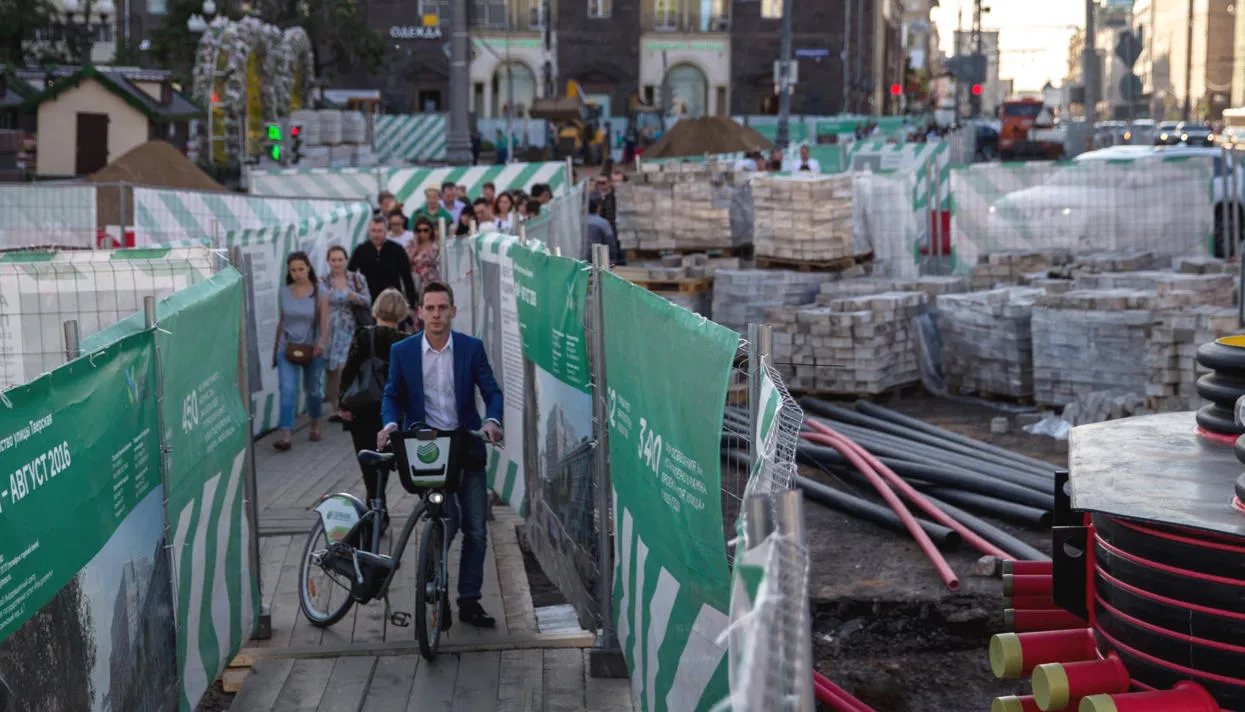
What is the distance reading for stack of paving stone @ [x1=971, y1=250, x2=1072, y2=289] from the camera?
1922cm

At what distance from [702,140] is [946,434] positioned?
2943cm

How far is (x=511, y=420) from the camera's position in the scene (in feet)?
33.4

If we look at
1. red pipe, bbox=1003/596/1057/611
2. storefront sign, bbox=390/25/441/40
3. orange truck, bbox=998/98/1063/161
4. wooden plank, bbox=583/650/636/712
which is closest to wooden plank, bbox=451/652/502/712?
wooden plank, bbox=583/650/636/712

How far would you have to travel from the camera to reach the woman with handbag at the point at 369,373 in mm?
10383

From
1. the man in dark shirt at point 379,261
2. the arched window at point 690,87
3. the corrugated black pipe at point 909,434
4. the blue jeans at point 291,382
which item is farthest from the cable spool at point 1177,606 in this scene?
the arched window at point 690,87

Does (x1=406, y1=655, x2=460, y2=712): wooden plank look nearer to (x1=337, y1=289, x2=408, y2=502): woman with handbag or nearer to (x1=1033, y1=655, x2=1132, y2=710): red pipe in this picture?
(x1=337, y1=289, x2=408, y2=502): woman with handbag

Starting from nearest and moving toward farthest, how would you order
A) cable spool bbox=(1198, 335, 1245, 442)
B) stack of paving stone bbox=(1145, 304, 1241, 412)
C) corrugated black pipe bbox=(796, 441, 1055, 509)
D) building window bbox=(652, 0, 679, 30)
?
cable spool bbox=(1198, 335, 1245, 442) → corrugated black pipe bbox=(796, 441, 1055, 509) → stack of paving stone bbox=(1145, 304, 1241, 412) → building window bbox=(652, 0, 679, 30)

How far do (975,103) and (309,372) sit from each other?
84.6 meters

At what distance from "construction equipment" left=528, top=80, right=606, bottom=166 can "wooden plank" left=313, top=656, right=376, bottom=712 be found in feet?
173

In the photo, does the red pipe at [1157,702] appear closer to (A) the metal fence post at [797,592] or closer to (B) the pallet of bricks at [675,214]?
(A) the metal fence post at [797,592]

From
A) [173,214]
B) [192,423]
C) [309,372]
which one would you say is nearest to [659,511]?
[192,423]

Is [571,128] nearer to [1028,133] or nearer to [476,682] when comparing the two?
[1028,133]

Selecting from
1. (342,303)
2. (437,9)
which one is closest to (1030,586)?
(342,303)

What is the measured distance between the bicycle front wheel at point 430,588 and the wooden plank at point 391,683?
0.12 m
